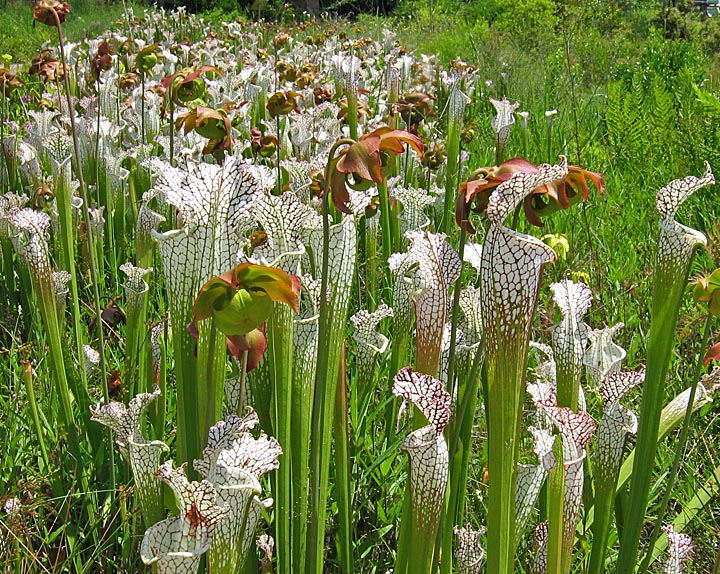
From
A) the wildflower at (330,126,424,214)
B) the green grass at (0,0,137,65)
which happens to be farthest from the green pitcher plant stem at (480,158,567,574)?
the green grass at (0,0,137,65)

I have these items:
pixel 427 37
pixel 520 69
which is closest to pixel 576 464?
pixel 520 69

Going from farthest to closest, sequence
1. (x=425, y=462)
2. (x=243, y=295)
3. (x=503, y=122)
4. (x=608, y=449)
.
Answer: (x=503, y=122), (x=608, y=449), (x=425, y=462), (x=243, y=295)

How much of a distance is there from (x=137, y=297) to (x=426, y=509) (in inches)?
37.7

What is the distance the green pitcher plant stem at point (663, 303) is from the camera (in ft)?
3.28

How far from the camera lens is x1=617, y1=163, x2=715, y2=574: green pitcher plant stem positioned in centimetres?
100

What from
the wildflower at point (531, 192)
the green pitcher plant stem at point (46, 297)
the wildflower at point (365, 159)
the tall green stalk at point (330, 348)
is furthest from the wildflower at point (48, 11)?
the wildflower at point (531, 192)

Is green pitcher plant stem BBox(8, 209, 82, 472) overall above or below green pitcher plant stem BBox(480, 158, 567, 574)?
below

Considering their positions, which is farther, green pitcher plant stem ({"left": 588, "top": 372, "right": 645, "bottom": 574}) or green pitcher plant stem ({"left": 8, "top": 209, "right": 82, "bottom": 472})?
green pitcher plant stem ({"left": 8, "top": 209, "right": 82, "bottom": 472})

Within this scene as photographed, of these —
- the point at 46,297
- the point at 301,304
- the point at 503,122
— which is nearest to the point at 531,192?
the point at 301,304

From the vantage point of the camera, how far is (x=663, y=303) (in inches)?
40.6

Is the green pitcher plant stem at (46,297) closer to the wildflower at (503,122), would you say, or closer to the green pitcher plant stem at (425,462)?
the green pitcher plant stem at (425,462)

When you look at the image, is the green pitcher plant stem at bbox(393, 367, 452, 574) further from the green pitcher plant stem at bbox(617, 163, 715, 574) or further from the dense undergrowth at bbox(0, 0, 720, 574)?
the green pitcher plant stem at bbox(617, 163, 715, 574)

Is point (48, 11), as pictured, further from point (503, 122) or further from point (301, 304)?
point (503, 122)

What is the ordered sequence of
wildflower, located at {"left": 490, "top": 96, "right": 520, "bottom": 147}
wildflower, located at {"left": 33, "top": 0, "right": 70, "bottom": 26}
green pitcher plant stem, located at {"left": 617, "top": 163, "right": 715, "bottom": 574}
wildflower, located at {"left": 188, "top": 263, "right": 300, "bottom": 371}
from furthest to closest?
wildflower, located at {"left": 490, "top": 96, "right": 520, "bottom": 147}, wildflower, located at {"left": 33, "top": 0, "right": 70, "bottom": 26}, green pitcher plant stem, located at {"left": 617, "top": 163, "right": 715, "bottom": 574}, wildflower, located at {"left": 188, "top": 263, "right": 300, "bottom": 371}
